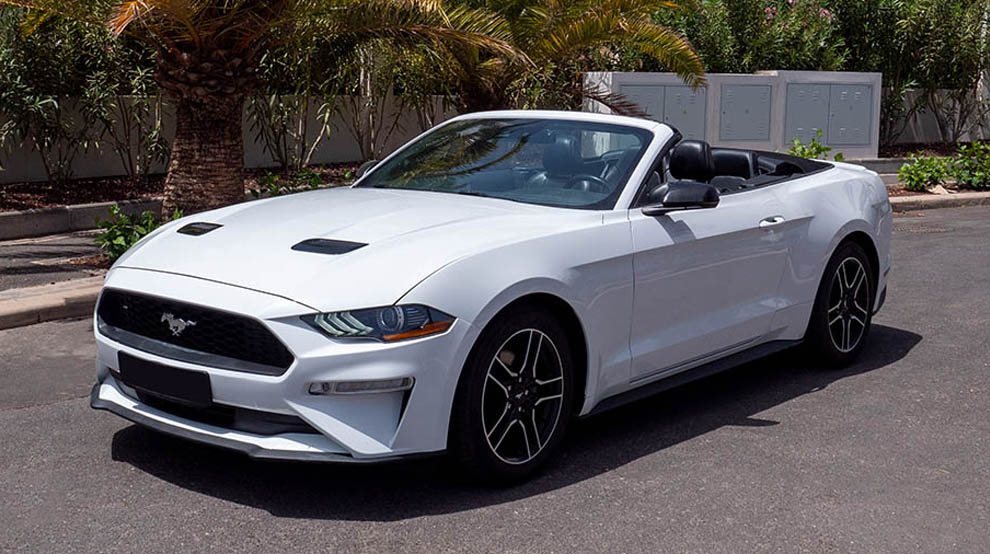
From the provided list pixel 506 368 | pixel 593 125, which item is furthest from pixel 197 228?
pixel 593 125

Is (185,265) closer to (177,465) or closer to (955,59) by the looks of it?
(177,465)

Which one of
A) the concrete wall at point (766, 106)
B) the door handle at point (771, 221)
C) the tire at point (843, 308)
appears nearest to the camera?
the door handle at point (771, 221)

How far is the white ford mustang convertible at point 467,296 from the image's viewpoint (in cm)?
434

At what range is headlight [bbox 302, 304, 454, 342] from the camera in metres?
4.32

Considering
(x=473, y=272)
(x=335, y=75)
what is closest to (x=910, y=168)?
(x=335, y=75)

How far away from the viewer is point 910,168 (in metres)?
16.9

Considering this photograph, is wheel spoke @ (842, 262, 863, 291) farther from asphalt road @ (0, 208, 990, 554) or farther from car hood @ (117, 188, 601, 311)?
car hood @ (117, 188, 601, 311)

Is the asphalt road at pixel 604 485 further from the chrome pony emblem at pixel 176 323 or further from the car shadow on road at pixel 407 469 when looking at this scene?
the chrome pony emblem at pixel 176 323

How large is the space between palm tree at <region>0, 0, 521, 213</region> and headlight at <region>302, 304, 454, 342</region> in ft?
18.5

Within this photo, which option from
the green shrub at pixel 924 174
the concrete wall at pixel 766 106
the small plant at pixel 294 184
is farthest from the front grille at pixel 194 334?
the green shrub at pixel 924 174

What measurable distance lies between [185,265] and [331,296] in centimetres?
75

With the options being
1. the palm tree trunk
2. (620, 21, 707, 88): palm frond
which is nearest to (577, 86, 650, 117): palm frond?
(620, 21, 707, 88): palm frond

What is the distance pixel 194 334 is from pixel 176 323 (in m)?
0.10

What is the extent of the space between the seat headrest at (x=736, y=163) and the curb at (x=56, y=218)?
265 inches
